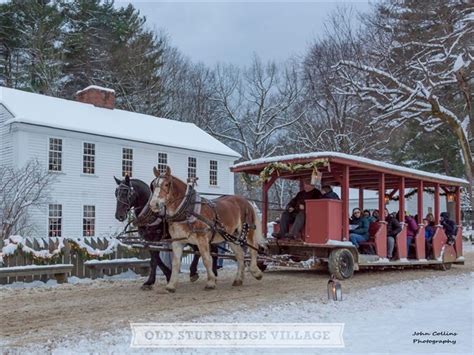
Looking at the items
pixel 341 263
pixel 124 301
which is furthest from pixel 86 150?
pixel 124 301

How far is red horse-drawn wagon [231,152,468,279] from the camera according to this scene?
11852 mm

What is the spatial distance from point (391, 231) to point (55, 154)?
16.1 m

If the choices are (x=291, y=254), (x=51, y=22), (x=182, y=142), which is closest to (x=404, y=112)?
(x=182, y=142)

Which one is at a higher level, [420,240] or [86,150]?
[86,150]

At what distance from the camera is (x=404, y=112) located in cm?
2455

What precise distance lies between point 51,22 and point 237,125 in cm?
1570

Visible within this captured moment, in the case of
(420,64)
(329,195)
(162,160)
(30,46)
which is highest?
(30,46)

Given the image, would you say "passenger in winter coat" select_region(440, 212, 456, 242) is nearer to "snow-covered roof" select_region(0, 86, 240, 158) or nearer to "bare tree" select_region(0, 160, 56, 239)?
"bare tree" select_region(0, 160, 56, 239)

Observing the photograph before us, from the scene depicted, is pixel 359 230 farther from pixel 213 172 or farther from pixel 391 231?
pixel 213 172

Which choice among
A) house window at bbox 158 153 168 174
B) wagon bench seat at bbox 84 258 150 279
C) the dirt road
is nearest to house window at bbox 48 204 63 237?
house window at bbox 158 153 168 174

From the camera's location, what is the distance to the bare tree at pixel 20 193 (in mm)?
17245

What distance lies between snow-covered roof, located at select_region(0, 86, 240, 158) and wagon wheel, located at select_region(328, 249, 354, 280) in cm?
1603

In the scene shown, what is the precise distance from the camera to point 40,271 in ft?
38.4

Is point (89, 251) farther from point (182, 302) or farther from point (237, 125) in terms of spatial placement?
point (237, 125)
